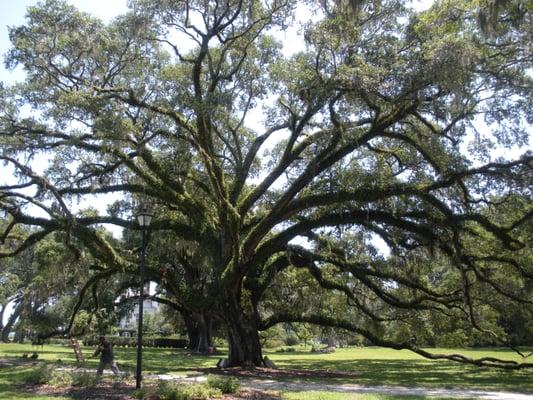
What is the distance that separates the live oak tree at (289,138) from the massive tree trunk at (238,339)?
0.06 m

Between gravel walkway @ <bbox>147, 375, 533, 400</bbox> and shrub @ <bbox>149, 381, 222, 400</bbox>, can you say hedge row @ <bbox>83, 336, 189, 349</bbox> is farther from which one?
shrub @ <bbox>149, 381, 222, 400</bbox>

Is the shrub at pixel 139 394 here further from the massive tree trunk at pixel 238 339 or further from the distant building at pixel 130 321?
the distant building at pixel 130 321

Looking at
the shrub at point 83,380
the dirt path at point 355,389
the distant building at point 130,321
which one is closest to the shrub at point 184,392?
the dirt path at point 355,389

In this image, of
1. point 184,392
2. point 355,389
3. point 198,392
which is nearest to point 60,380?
point 184,392

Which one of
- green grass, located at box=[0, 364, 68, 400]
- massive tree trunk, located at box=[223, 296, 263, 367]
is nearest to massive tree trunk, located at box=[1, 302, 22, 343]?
green grass, located at box=[0, 364, 68, 400]

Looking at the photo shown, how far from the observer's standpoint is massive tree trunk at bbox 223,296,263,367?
18750 mm

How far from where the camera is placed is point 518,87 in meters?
14.0

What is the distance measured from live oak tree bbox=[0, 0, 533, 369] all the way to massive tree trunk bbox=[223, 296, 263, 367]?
59 mm

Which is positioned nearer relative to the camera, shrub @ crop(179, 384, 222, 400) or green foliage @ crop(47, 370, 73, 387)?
shrub @ crop(179, 384, 222, 400)

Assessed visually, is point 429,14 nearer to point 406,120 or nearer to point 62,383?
point 406,120

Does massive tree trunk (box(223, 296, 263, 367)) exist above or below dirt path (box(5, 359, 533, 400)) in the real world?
above

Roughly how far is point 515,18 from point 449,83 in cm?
180

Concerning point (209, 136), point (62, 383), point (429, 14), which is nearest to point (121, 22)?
point (209, 136)

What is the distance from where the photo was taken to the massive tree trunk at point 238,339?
61.5ft
